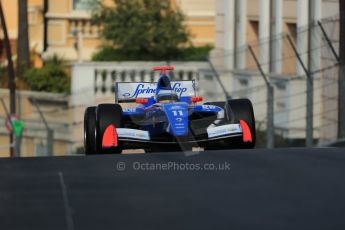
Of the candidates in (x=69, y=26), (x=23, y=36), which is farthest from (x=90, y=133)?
(x=69, y=26)

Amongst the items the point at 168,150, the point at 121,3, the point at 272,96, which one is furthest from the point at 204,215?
the point at 121,3

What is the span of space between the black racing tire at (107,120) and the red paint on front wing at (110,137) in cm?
3

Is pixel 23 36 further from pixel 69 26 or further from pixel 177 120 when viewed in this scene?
pixel 177 120

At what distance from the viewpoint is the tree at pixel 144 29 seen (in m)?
37.5

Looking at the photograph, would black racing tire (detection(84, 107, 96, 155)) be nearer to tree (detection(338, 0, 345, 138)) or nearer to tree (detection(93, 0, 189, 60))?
tree (detection(338, 0, 345, 138))

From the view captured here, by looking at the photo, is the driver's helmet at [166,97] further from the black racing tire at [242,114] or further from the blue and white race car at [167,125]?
the black racing tire at [242,114]

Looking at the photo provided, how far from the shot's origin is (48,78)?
120ft

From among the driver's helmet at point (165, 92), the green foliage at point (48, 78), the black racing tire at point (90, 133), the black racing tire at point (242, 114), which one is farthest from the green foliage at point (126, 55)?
the black racing tire at point (90, 133)

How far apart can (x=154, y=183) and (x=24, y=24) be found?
98.8 ft

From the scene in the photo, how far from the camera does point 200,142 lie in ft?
40.5

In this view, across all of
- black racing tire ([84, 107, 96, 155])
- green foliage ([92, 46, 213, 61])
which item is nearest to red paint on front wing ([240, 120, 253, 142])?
black racing tire ([84, 107, 96, 155])

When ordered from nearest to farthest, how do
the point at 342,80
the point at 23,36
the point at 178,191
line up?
the point at 178,191 < the point at 342,80 < the point at 23,36

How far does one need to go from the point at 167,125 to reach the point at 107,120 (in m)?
0.56

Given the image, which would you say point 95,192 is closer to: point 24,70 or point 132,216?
point 132,216
